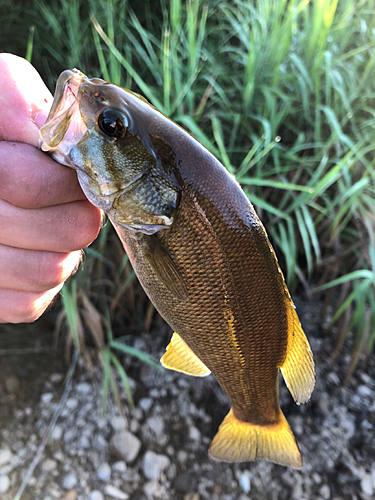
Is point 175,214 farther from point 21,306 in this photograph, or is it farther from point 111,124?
point 21,306

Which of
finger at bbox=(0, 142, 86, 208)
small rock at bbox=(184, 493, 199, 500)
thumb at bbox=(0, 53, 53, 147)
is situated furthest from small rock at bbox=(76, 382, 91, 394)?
thumb at bbox=(0, 53, 53, 147)

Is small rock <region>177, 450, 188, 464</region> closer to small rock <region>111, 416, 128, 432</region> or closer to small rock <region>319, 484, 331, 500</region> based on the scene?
small rock <region>111, 416, 128, 432</region>

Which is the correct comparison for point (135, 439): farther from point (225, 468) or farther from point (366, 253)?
point (366, 253)

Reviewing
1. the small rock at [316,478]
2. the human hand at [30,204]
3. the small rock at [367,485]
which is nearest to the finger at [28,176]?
the human hand at [30,204]

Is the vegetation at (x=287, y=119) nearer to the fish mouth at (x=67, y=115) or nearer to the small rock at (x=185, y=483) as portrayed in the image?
the small rock at (x=185, y=483)

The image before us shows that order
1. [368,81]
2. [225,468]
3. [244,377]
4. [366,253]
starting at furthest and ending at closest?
[368,81] < [366,253] < [225,468] < [244,377]

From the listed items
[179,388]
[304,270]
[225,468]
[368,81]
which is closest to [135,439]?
[179,388]

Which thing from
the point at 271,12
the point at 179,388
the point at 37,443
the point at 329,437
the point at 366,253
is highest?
the point at 271,12

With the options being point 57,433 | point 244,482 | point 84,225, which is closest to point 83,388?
point 57,433
